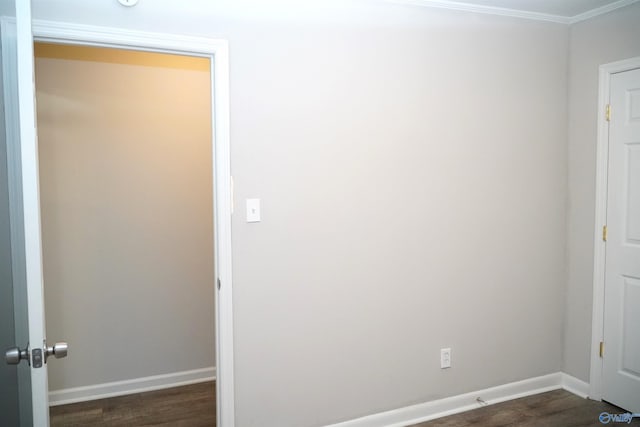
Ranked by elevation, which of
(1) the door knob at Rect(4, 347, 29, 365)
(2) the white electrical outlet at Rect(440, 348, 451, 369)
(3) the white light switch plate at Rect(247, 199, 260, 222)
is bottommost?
(2) the white electrical outlet at Rect(440, 348, 451, 369)

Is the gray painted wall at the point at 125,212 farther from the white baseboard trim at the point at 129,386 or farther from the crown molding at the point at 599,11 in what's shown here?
the crown molding at the point at 599,11

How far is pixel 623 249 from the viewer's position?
304 cm

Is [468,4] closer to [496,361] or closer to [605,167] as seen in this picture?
[605,167]

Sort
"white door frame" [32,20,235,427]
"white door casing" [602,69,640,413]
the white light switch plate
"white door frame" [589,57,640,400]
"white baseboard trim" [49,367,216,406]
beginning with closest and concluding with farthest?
"white door frame" [32,20,235,427], the white light switch plate, "white door casing" [602,69,640,413], "white door frame" [589,57,640,400], "white baseboard trim" [49,367,216,406]

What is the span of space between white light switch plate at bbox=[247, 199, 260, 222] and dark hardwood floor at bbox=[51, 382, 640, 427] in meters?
1.39

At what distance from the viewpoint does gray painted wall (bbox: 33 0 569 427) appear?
8.20 feet

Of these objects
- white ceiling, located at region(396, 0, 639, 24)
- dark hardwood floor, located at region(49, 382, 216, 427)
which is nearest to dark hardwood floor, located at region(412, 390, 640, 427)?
dark hardwood floor, located at region(49, 382, 216, 427)

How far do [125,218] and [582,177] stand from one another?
307cm

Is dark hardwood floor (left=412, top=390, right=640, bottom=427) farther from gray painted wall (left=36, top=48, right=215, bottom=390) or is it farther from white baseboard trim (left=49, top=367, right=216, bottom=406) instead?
gray painted wall (left=36, top=48, right=215, bottom=390)

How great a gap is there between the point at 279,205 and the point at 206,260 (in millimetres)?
1284

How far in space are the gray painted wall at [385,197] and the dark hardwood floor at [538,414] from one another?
0.56 ft

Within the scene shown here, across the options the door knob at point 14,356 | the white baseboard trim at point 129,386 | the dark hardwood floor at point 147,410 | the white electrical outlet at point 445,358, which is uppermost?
the door knob at point 14,356

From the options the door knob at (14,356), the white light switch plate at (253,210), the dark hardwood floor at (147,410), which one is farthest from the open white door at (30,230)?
the dark hardwood floor at (147,410)

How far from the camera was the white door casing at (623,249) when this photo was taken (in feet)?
9.74
